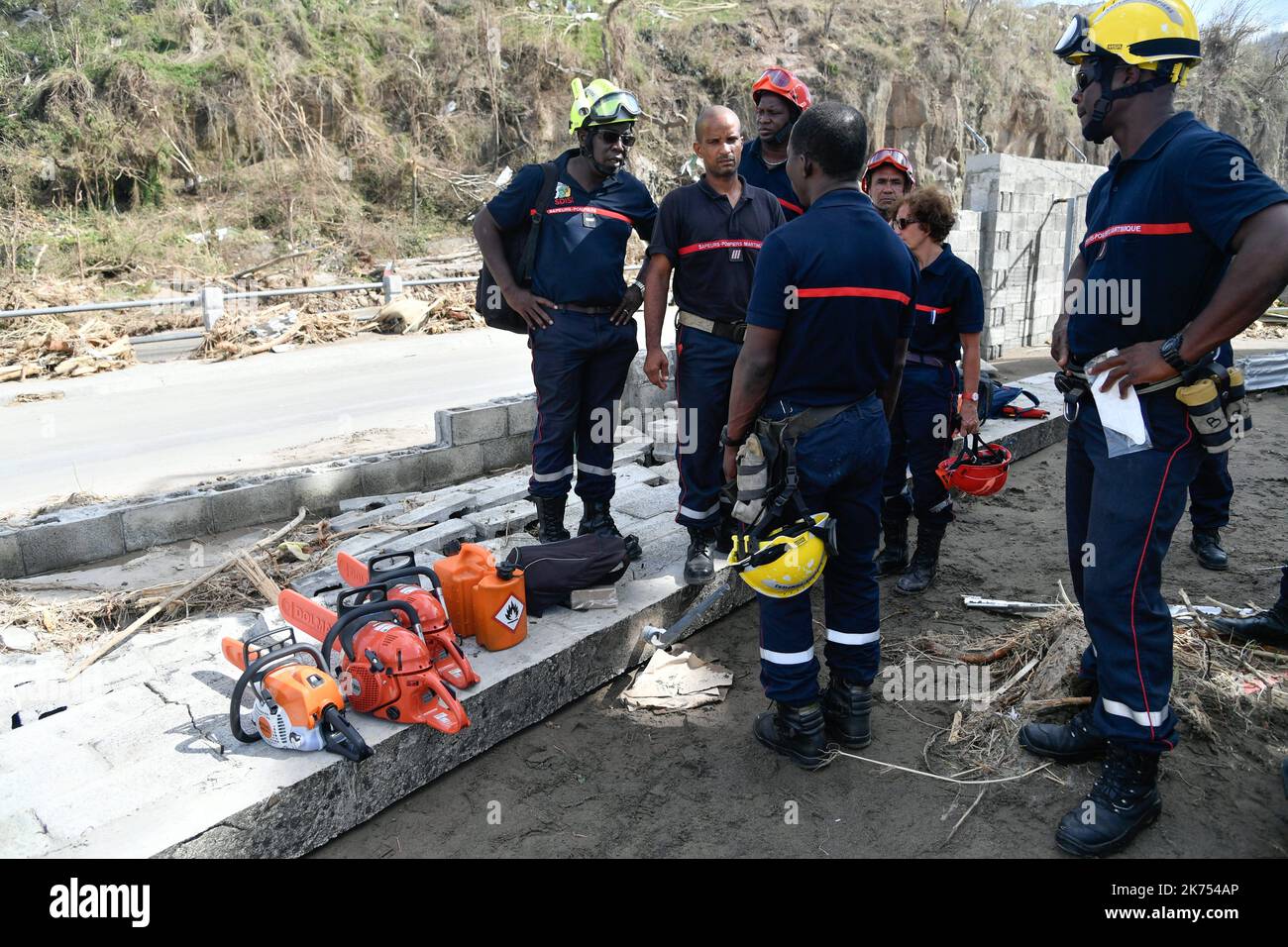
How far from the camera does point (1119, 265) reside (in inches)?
107

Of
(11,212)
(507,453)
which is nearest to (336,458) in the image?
(507,453)

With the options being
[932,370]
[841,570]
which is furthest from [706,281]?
[841,570]

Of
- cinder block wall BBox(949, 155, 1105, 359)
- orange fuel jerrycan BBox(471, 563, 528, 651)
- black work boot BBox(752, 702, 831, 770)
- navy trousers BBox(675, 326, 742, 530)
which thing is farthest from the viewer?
cinder block wall BBox(949, 155, 1105, 359)

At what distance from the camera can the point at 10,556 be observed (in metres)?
5.66

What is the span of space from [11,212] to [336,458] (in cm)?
1383

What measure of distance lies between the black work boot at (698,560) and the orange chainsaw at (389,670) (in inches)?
61.5

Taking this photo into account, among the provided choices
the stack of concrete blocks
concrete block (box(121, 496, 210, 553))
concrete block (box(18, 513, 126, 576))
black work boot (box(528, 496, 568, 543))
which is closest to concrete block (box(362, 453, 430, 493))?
concrete block (box(121, 496, 210, 553))

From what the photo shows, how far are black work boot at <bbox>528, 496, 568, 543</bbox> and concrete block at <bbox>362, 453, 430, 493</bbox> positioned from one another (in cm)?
293

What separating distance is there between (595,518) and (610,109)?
2.02 m

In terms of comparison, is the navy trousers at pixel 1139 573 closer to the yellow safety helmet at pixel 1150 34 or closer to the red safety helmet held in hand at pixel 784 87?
the yellow safety helmet at pixel 1150 34

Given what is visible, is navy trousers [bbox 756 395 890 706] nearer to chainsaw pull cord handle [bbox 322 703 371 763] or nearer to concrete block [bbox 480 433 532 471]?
chainsaw pull cord handle [bbox 322 703 371 763]

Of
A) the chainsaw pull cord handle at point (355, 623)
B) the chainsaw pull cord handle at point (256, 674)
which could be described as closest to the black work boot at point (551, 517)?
the chainsaw pull cord handle at point (355, 623)

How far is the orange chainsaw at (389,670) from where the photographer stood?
3035 millimetres

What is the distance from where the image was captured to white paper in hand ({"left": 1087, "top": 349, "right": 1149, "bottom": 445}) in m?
2.69
